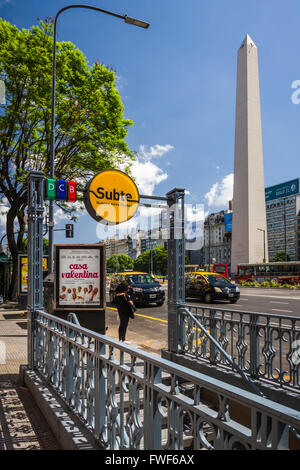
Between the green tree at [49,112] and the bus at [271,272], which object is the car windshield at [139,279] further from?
the bus at [271,272]

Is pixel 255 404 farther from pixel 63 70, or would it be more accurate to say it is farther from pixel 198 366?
pixel 63 70

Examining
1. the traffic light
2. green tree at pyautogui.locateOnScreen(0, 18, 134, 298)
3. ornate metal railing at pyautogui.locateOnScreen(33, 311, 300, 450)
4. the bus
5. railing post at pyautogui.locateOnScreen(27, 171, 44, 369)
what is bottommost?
the bus

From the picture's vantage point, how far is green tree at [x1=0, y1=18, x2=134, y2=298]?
722 inches

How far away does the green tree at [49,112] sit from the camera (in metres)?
18.3

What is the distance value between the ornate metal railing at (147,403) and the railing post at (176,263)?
2.84 metres

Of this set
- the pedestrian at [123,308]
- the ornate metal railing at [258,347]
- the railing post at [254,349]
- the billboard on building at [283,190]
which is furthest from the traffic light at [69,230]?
the billboard on building at [283,190]

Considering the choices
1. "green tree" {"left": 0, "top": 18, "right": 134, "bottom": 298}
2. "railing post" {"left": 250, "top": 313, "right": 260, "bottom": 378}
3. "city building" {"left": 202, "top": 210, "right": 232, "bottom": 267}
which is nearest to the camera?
"railing post" {"left": 250, "top": 313, "right": 260, "bottom": 378}

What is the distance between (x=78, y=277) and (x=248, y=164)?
3702cm

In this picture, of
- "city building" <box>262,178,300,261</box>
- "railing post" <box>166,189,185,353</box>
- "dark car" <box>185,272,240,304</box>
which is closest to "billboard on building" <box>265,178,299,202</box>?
"dark car" <box>185,272,240,304</box>

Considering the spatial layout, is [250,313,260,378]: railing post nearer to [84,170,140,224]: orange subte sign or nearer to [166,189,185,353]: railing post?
[166,189,185,353]: railing post

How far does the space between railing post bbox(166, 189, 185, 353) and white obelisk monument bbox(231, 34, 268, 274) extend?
120 ft

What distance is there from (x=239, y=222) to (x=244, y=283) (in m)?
9.00

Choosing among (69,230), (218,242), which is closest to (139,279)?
(69,230)

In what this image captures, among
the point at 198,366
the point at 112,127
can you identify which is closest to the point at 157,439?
the point at 198,366
